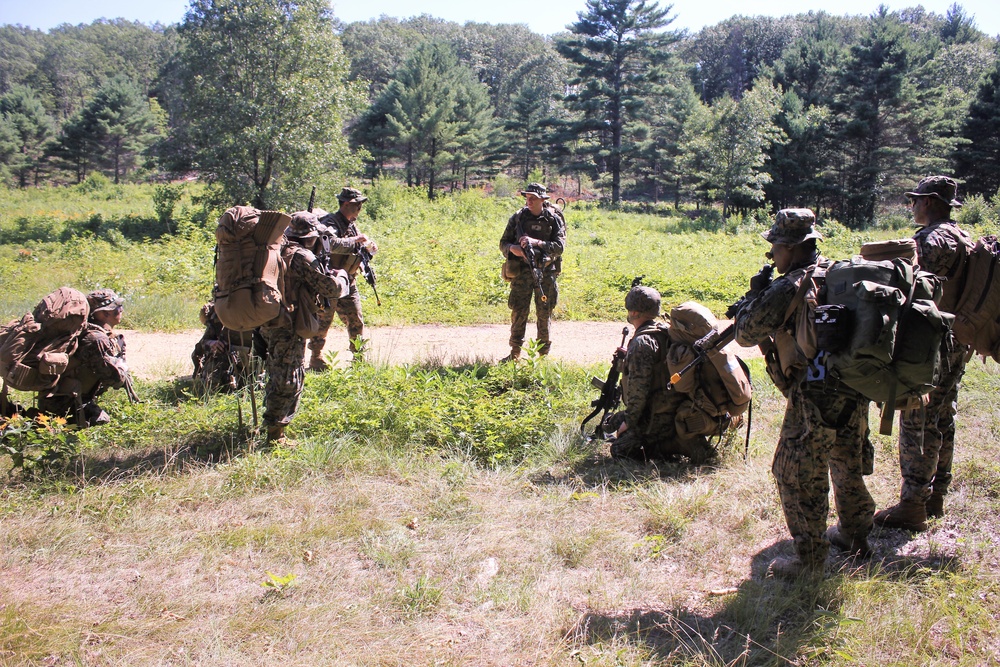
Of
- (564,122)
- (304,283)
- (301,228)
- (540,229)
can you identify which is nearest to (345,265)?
(301,228)

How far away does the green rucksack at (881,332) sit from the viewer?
9.95ft

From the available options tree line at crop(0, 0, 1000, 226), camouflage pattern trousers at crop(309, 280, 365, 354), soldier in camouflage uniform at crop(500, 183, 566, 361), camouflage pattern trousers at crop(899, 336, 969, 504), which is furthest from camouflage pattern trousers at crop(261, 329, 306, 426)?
tree line at crop(0, 0, 1000, 226)

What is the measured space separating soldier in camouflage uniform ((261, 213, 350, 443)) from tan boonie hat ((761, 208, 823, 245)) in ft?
10.5

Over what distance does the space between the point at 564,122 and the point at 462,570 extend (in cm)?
3858

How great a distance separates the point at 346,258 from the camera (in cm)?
759

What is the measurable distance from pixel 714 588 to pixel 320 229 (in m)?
4.46

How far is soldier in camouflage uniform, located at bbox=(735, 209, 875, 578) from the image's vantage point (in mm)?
3449

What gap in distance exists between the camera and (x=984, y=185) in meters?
32.4

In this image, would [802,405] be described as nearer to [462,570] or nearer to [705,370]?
[705,370]

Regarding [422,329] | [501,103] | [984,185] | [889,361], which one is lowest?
[422,329]

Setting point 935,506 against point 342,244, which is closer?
point 935,506

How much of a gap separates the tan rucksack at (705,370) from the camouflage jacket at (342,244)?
3841 millimetres

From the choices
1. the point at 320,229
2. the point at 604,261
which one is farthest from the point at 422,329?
the point at 604,261

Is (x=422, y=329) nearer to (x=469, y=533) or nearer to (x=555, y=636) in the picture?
(x=469, y=533)
